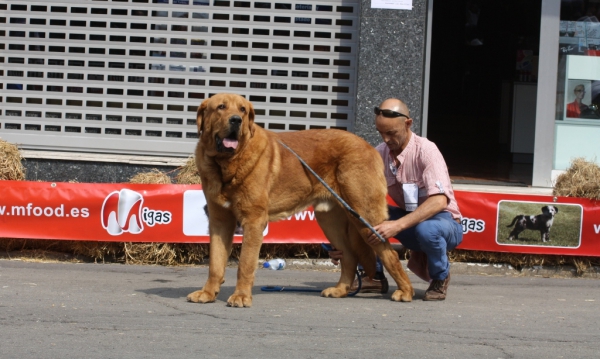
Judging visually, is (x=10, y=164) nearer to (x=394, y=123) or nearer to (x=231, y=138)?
(x=231, y=138)

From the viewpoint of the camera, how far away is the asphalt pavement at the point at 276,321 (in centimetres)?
528

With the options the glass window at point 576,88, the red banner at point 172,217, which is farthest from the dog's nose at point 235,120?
the glass window at point 576,88

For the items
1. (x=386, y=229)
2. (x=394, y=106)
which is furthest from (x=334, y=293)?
(x=394, y=106)

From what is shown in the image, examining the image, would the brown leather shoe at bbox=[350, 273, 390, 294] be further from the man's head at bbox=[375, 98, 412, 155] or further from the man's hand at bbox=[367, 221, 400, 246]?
the man's head at bbox=[375, 98, 412, 155]

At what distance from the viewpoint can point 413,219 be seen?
6812mm

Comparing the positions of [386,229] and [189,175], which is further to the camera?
[189,175]

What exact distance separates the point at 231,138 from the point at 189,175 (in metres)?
3.01

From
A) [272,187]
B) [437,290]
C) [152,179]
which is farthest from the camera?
[152,179]

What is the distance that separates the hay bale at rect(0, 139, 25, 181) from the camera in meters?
9.32

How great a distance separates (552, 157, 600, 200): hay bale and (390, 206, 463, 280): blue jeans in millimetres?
2314

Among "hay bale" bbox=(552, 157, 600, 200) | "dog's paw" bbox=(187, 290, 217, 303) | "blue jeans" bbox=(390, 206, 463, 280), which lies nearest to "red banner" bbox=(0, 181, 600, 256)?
"hay bale" bbox=(552, 157, 600, 200)

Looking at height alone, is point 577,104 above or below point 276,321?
above

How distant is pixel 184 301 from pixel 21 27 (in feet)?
19.6

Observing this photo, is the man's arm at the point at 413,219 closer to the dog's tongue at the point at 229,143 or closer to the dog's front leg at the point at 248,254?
the dog's front leg at the point at 248,254
